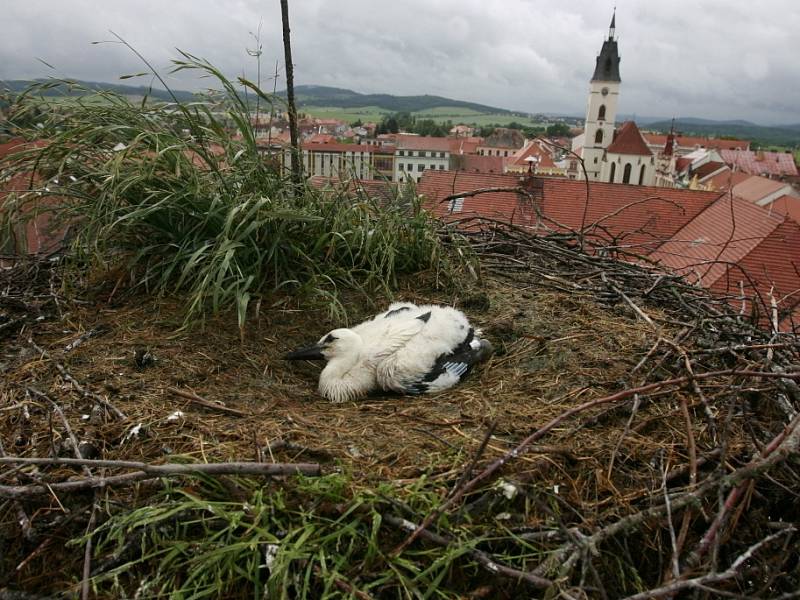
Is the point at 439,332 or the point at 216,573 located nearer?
the point at 216,573

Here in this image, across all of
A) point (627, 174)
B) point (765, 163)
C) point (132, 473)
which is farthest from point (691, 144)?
point (132, 473)

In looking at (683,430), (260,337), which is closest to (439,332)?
(260,337)

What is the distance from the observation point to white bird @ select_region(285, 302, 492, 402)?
2.99 m

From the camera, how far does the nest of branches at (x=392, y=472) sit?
5.70 ft

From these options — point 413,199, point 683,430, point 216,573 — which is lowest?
point 216,573

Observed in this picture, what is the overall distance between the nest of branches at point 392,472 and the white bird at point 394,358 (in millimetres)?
117

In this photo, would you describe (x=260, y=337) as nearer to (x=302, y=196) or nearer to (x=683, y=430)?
(x=302, y=196)

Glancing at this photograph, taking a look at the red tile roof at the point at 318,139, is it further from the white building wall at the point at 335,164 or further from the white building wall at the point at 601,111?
the white building wall at the point at 601,111

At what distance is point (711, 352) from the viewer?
278cm

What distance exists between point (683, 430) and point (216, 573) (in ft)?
6.07

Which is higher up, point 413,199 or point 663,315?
point 413,199

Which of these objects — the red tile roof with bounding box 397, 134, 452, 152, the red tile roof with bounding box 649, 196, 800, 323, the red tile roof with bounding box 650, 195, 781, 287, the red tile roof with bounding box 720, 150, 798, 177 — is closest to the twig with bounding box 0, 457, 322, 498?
the red tile roof with bounding box 649, 196, 800, 323

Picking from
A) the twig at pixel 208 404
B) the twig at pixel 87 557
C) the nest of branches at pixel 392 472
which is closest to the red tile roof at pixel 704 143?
the nest of branches at pixel 392 472

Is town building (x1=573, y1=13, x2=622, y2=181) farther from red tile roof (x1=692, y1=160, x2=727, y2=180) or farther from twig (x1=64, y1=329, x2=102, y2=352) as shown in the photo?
twig (x1=64, y1=329, x2=102, y2=352)
